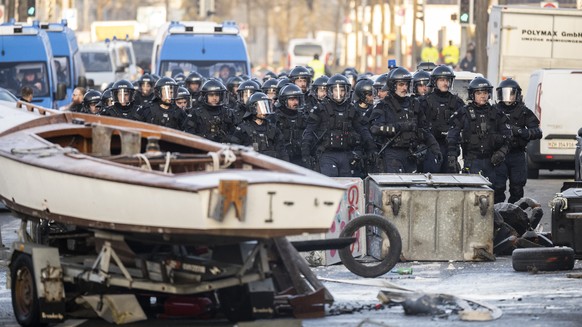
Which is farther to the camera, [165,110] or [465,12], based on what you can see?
[465,12]

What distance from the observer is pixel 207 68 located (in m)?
32.0

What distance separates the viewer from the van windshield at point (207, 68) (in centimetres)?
3172

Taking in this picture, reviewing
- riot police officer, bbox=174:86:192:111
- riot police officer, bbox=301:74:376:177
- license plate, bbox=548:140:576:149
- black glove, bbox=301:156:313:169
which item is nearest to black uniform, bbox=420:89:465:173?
riot police officer, bbox=301:74:376:177

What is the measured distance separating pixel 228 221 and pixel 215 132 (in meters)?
9.23

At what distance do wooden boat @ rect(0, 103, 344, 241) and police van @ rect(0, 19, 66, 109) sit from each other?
18.2m

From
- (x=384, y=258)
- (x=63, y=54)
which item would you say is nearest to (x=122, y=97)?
(x=384, y=258)

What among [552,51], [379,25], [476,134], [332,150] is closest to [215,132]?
[332,150]

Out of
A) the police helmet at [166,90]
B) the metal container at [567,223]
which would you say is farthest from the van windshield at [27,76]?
the metal container at [567,223]

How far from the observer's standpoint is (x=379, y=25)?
79312mm

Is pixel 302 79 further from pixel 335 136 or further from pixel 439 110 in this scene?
pixel 335 136

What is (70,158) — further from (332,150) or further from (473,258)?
(332,150)

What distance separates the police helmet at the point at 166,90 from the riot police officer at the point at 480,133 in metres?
3.80

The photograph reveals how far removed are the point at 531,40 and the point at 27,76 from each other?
10.7 meters

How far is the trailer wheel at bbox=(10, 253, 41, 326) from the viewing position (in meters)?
11.7
